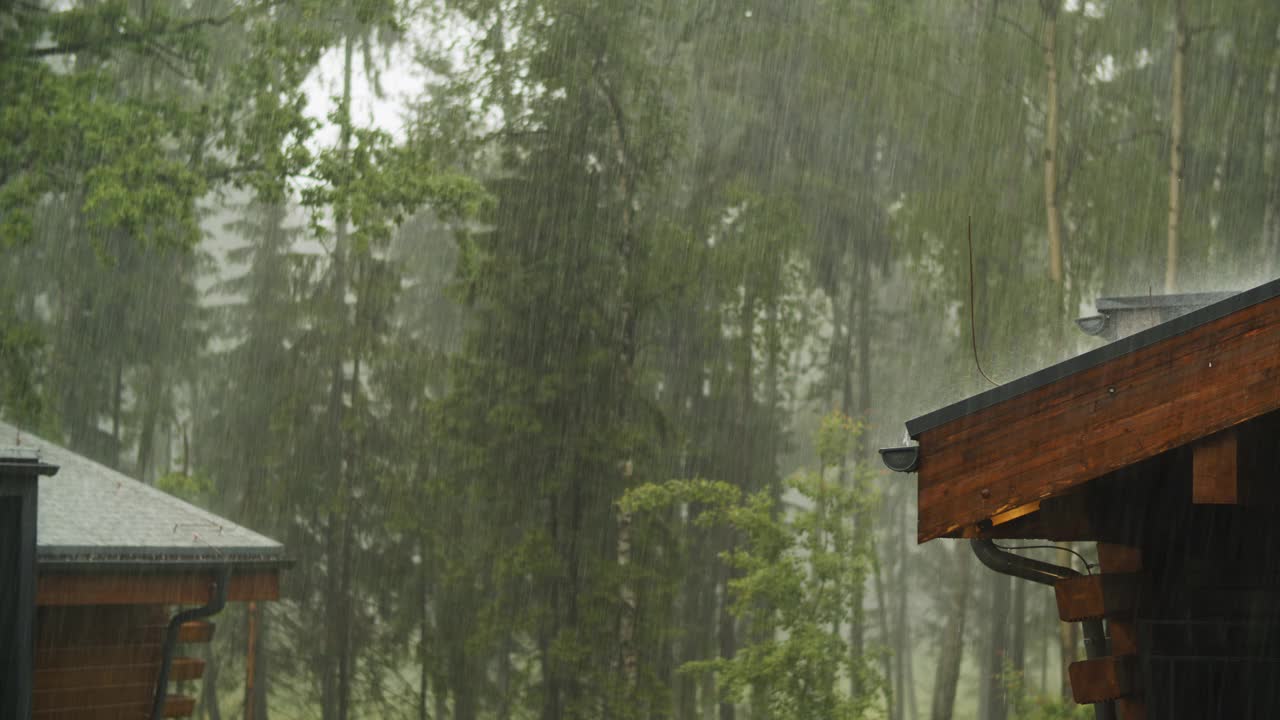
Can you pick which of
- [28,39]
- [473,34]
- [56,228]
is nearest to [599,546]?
[473,34]

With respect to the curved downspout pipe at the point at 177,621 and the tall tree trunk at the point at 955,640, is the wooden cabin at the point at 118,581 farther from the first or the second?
the tall tree trunk at the point at 955,640

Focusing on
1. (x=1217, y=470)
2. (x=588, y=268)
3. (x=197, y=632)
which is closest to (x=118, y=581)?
(x=197, y=632)

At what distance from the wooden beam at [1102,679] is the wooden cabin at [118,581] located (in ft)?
23.8

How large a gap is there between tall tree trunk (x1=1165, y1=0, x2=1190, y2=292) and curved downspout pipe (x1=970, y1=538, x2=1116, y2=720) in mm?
12185

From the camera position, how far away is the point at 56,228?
27.7 meters

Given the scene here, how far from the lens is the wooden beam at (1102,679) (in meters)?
4.81

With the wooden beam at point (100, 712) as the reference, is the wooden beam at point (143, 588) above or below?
above

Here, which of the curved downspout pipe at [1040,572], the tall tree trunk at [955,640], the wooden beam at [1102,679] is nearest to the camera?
the wooden beam at [1102,679]

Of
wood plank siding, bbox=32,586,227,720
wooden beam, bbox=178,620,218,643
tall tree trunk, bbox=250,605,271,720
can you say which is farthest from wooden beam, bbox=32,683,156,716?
Result: tall tree trunk, bbox=250,605,271,720

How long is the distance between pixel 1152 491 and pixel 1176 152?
1398 centimetres

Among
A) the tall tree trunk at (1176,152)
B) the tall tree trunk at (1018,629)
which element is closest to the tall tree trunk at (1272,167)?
the tall tree trunk at (1176,152)

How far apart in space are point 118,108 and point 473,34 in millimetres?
11166

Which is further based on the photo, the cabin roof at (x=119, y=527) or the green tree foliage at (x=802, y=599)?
the green tree foliage at (x=802, y=599)

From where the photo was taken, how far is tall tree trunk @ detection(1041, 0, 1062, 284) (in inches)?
760
